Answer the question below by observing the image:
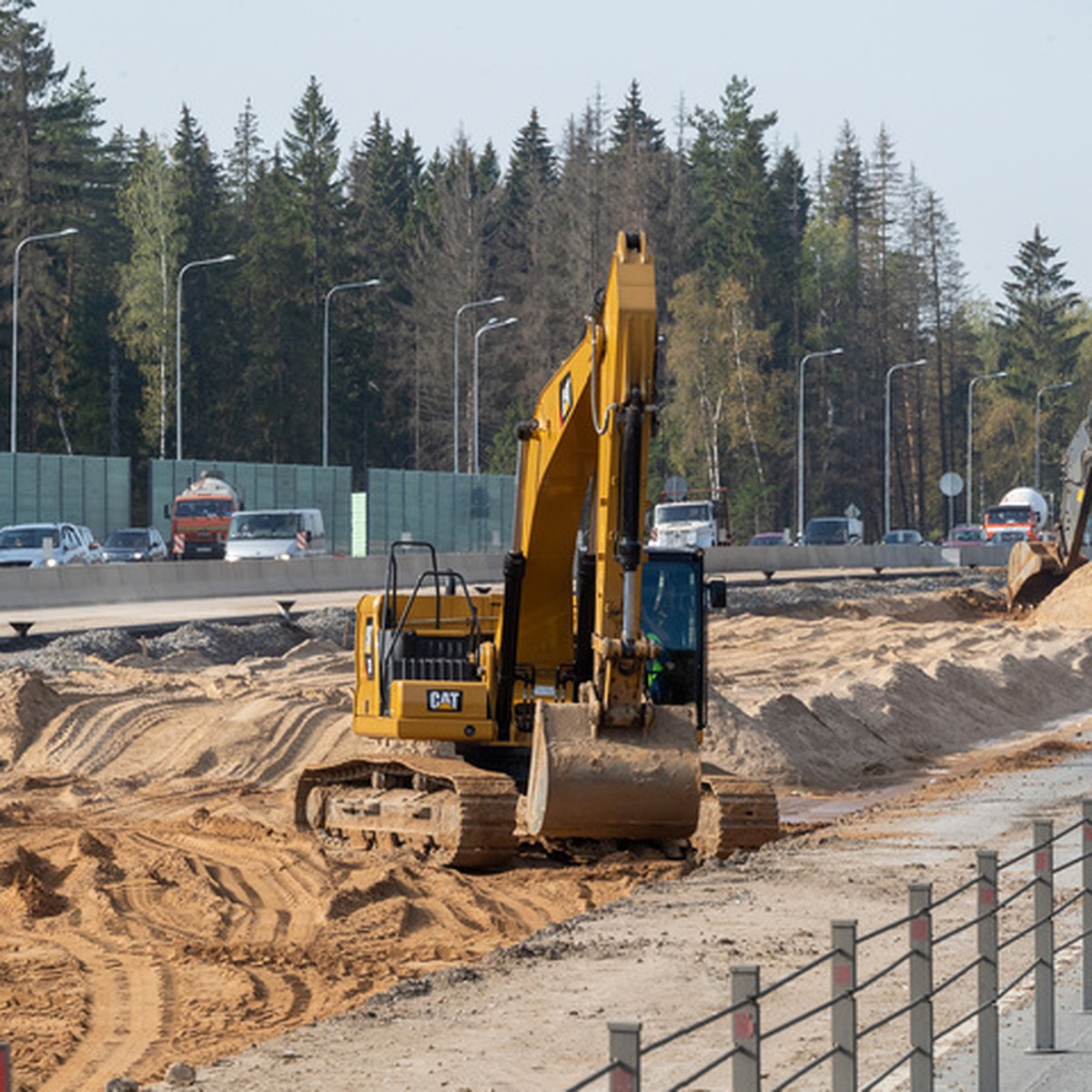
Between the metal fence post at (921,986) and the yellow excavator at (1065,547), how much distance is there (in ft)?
109

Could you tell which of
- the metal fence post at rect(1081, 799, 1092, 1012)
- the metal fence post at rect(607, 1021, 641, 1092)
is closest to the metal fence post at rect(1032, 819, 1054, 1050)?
the metal fence post at rect(1081, 799, 1092, 1012)

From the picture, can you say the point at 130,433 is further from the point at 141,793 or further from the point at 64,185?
the point at 141,793

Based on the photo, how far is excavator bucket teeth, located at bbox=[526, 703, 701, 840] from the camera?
537 inches

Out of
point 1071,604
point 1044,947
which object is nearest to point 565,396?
point 1044,947

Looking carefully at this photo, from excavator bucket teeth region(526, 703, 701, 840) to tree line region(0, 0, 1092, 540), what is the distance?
241ft

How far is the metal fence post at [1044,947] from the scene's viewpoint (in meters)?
8.70

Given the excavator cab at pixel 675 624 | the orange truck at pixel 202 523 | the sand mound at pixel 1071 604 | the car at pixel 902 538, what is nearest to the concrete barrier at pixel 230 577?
the orange truck at pixel 202 523

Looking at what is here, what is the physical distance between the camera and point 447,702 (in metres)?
15.4

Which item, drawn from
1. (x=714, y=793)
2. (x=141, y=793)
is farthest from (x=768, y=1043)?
(x=141, y=793)

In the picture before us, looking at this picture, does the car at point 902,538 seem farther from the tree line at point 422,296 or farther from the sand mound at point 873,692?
the sand mound at point 873,692

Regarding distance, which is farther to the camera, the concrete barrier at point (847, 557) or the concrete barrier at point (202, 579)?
the concrete barrier at point (847, 557)

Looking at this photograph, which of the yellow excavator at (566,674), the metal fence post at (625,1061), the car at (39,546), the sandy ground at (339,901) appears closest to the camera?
the metal fence post at (625,1061)

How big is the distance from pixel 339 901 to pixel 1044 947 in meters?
6.04

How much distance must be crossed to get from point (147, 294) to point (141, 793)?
7843 cm
